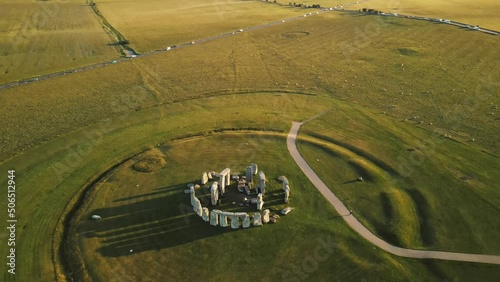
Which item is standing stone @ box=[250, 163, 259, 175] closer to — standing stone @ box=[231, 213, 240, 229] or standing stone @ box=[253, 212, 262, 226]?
standing stone @ box=[253, 212, 262, 226]

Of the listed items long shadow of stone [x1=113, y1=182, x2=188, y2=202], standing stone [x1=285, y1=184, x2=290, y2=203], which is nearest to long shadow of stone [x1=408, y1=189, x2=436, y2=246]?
standing stone [x1=285, y1=184, x2=290, y2=203]

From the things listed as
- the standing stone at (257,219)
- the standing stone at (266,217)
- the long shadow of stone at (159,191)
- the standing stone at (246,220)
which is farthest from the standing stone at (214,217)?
the long shadow of stone at (159,191)

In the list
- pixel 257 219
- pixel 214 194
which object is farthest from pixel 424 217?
pixel 214 194

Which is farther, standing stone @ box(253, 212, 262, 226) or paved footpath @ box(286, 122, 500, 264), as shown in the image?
standing stone @ box(253, 212, 262, 226)

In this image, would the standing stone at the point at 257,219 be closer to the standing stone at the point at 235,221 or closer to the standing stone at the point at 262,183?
the standing stone at the point at 235,221

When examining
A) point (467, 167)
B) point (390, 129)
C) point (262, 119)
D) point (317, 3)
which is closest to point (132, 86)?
point (262, 119)

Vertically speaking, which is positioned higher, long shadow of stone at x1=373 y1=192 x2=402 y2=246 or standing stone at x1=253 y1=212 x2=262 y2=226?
standing stone at x1=253 y1=212 x2=262 y2=226
